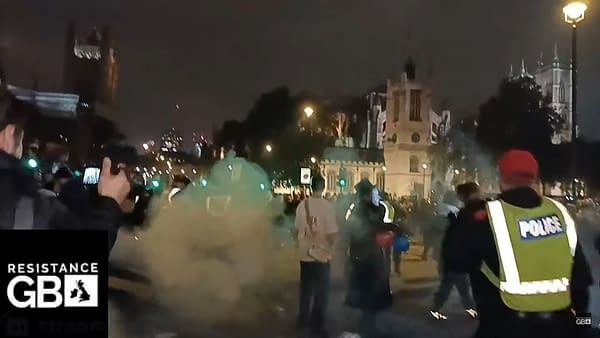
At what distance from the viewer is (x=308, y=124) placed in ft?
8.98

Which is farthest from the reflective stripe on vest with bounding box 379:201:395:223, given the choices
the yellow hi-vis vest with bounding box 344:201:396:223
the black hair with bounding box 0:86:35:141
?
the black hair with bounding box 0:86:35:141

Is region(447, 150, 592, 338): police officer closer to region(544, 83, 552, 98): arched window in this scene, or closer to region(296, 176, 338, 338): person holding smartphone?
region(544, 83, 552, 98): arched window

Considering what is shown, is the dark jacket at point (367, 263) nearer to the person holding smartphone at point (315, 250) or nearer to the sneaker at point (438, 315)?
the person holding smartphone at point (315, 250)

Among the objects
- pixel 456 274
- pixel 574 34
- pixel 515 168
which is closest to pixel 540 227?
Answer: pixel 515 168

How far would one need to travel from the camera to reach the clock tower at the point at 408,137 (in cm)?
277

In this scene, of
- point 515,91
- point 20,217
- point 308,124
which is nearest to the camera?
point 20,217

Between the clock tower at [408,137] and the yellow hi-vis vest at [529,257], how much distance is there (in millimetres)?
306

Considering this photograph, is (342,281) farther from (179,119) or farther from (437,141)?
(179,119)

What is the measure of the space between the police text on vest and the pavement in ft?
0.49

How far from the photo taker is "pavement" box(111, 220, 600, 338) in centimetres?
263

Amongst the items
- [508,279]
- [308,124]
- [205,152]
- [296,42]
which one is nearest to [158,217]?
[205,152]

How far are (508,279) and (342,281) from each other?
64 centimetres

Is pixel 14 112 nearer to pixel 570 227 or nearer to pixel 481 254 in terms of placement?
pixel 481 254

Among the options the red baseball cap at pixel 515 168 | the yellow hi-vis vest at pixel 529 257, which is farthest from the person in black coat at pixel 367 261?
the red baseball cap at pixel 515 168
